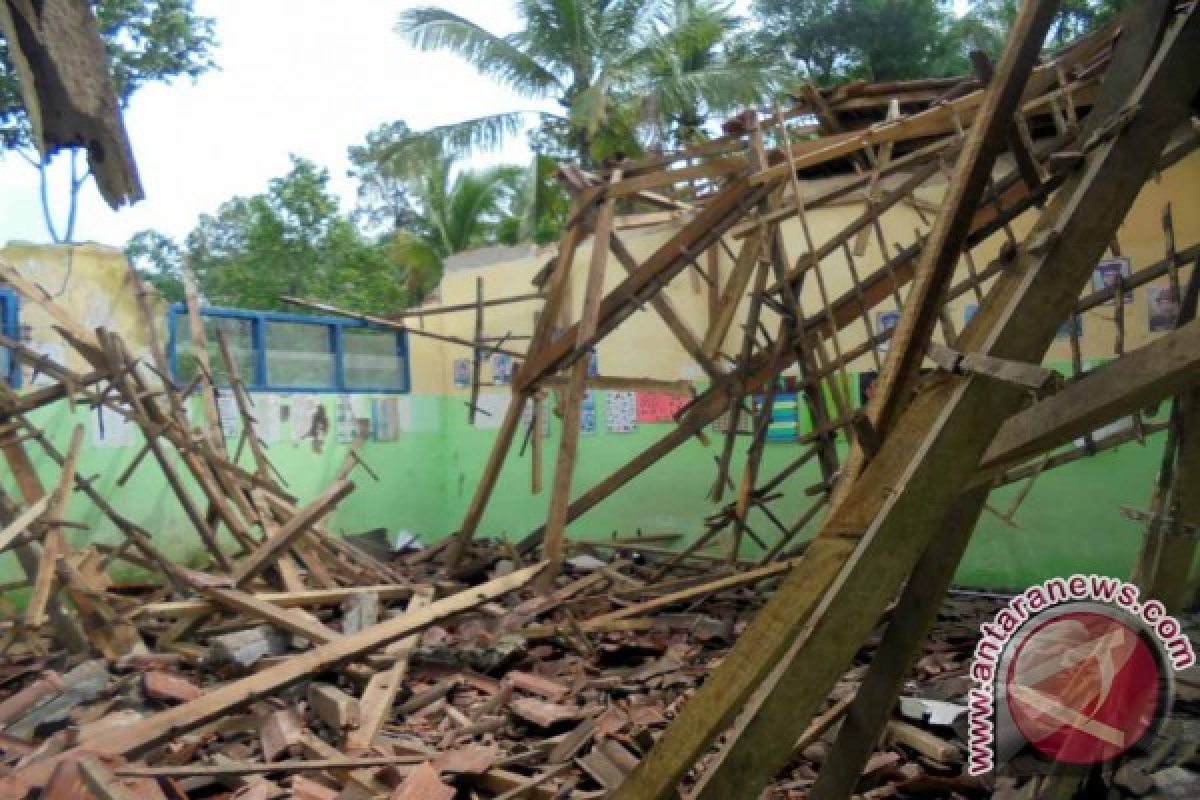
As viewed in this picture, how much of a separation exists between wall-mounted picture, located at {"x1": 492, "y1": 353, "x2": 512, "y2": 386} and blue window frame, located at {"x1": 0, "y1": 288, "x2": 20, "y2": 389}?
5.41 m

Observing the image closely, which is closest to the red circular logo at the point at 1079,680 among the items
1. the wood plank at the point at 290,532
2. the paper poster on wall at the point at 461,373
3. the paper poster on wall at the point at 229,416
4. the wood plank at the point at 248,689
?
the wood plank at the point at 248,689

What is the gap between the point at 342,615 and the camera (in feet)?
24.0

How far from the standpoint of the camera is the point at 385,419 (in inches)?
499

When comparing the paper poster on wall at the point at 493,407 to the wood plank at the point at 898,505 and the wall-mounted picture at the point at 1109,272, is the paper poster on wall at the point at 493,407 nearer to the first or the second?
the wall-mounted picture at the point at 1109,272

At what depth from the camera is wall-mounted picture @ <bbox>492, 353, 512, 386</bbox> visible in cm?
1283

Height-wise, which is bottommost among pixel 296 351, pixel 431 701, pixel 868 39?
pixel 431 701

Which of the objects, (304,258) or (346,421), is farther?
(304,258)

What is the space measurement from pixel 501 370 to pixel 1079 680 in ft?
34.2

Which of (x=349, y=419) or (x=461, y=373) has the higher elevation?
(x=461, y=373)

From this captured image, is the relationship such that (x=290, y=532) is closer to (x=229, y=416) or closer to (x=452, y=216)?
(x=229, y=416)

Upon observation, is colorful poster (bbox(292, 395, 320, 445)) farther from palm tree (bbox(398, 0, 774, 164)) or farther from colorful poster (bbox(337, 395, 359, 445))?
palm tree (bbox(398, 0, 774, 164))

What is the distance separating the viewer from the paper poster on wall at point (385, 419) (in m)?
12.5

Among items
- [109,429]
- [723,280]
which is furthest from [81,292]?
[723,280]

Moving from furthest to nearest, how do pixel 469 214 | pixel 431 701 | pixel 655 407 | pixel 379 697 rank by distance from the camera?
pixel 469 214
pixel 655 407
pixel 431 701
pixel 379 697
